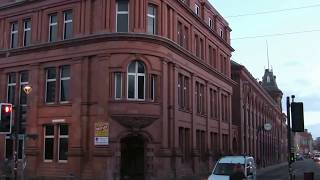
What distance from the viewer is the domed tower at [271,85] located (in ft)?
450

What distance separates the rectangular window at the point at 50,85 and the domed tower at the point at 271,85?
100724mm

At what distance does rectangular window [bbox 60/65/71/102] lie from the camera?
41.0 metres

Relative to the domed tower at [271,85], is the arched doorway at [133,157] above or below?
below

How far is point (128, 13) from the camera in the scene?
39.4 metres

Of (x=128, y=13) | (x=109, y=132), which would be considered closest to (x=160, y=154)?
(x=109, y=132)

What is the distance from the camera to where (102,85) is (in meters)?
38.3

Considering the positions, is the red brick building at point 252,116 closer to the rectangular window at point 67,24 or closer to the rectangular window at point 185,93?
the rectangular window at point 185,93

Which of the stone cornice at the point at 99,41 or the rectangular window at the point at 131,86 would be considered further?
the rectangular window at the point at 131,86

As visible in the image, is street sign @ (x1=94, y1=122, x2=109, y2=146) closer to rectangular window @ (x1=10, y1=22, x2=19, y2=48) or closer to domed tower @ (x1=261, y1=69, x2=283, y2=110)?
rectangular window @ (x1=10, y1=22, x2=19, y2=48)

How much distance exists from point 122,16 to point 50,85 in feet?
27.8

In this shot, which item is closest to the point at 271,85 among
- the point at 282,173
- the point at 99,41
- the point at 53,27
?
the point at 282,173

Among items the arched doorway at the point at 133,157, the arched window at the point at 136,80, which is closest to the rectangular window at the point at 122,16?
the arched window at the point at 136,80

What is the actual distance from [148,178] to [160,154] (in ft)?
6.97

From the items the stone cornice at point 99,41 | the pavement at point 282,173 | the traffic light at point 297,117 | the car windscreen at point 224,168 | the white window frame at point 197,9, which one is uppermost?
the white window frame at point 197,9
